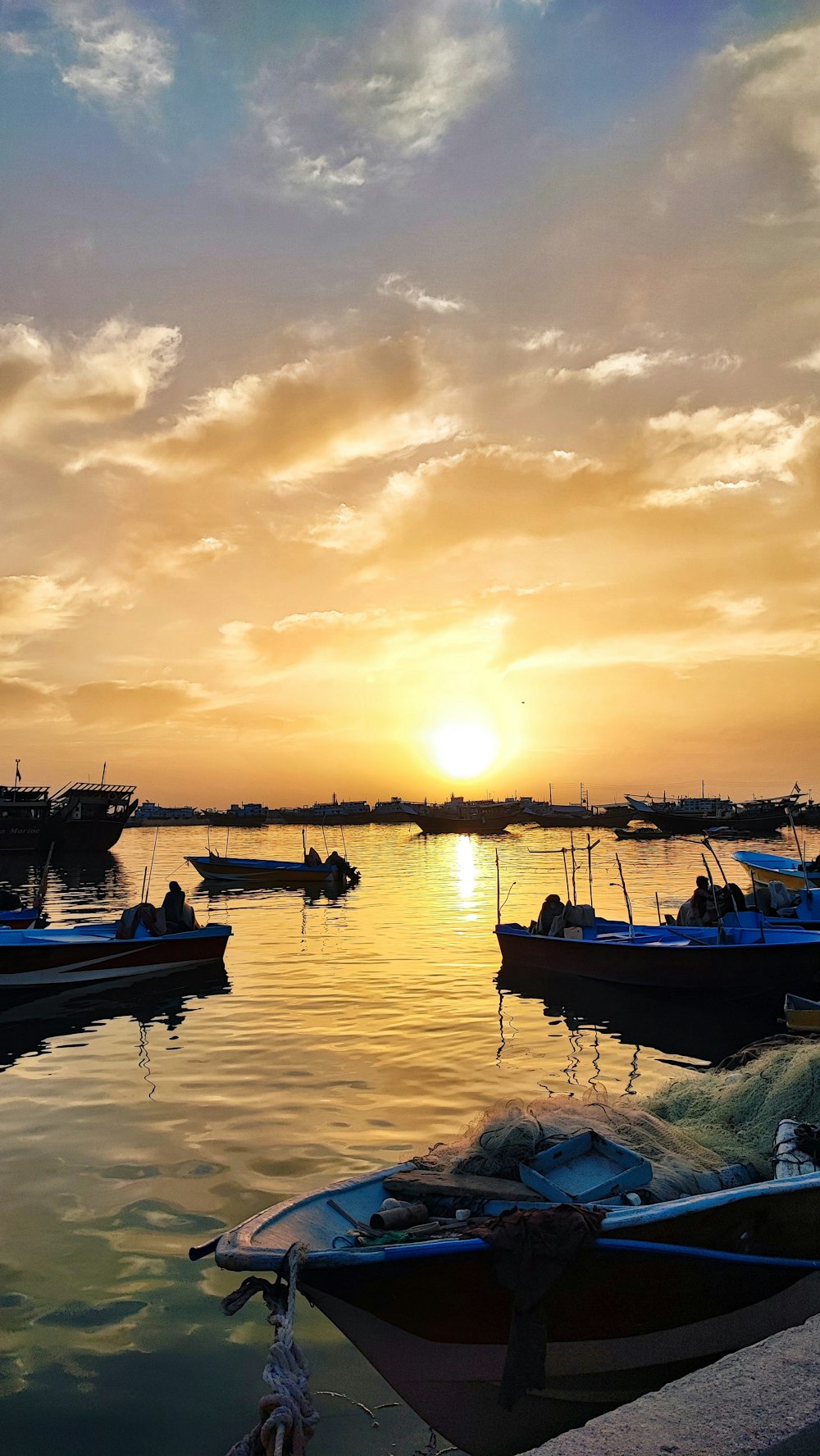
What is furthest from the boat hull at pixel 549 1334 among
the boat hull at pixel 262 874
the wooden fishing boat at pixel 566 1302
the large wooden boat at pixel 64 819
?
the large wooden boat at pixel 64 819

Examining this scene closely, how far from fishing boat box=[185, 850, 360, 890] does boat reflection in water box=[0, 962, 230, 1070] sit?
25.3 meters

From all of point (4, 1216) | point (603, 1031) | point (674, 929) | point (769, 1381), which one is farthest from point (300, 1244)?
point (674, 929)

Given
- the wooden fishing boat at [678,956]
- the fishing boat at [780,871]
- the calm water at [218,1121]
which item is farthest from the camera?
the fishing boat at [780,871]

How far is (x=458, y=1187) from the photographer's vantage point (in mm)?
6961

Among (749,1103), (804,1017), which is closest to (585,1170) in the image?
(749,1103)

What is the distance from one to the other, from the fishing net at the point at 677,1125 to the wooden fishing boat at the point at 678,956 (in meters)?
8.97

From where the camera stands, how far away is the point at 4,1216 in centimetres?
895

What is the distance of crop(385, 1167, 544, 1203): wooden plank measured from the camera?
6.87 meters

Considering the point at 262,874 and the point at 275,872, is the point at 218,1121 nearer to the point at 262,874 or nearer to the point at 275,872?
the point at 275,872

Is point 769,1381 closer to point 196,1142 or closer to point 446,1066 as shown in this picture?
point 196,1142

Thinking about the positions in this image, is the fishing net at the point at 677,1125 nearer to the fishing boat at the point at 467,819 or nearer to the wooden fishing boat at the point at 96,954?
the wooden fishing boat at the point at 96,954

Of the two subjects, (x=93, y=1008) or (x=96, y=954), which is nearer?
(x=93, y=1008)

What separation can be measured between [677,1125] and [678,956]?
418 inches

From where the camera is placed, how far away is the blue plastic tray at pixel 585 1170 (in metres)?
6.83
